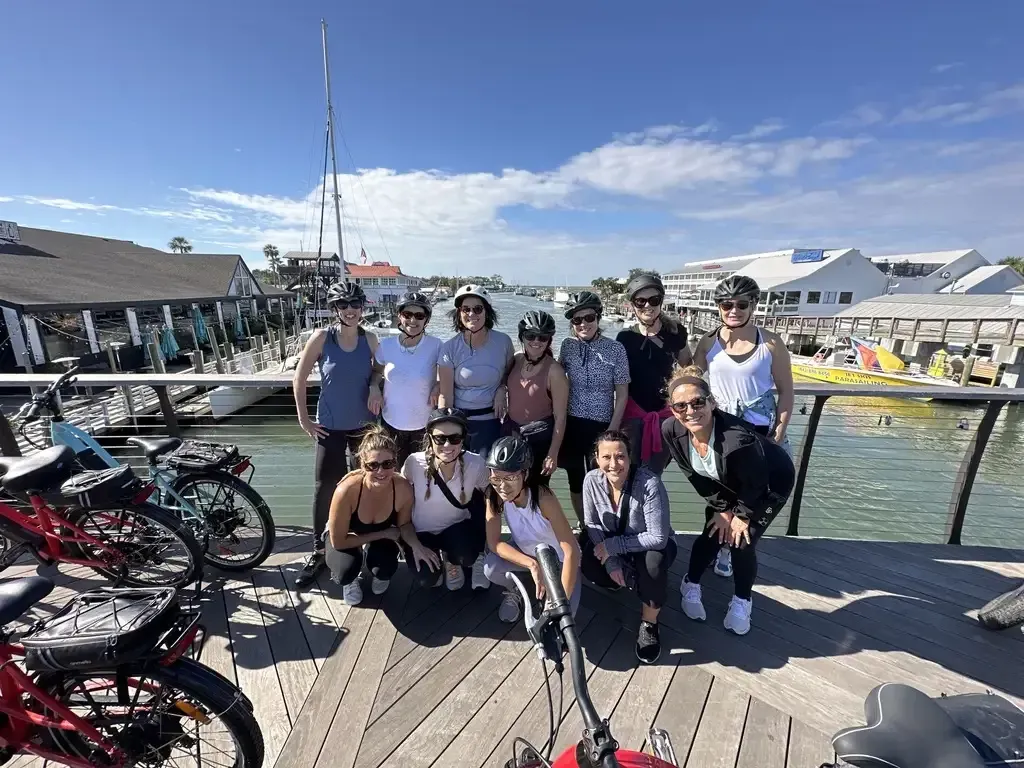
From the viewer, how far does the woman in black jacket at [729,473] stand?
191 cm

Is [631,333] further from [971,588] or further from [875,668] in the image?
[971,588]

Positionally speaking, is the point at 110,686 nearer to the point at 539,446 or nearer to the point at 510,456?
the point at 510,456

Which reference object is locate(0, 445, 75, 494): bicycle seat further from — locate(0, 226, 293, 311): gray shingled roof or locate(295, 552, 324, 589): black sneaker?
locate(0, 226, 293, 311): gray shingled roof

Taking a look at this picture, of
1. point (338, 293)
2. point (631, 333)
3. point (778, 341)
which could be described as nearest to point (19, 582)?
point (338, 293)

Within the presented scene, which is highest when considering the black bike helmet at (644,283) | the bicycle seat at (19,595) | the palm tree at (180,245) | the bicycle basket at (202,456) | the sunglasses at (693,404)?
the palm tree at (180,245)

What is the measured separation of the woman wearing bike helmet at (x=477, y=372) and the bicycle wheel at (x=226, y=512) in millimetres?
1273

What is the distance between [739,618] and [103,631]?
247cm

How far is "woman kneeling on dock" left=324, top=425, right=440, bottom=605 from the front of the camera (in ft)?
7.18

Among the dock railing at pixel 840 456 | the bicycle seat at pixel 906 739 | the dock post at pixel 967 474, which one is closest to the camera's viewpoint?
the bicycle seat at pixel 906 739

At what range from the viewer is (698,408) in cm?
191

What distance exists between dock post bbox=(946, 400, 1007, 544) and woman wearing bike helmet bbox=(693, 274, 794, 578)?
151cm

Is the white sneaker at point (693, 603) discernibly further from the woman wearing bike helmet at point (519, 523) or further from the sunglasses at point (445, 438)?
the sunglasses at point (445, 438)

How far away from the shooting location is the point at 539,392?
2436mm

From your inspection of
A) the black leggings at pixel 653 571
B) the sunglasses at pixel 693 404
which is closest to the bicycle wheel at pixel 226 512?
the black leggings at pixel 653 571
